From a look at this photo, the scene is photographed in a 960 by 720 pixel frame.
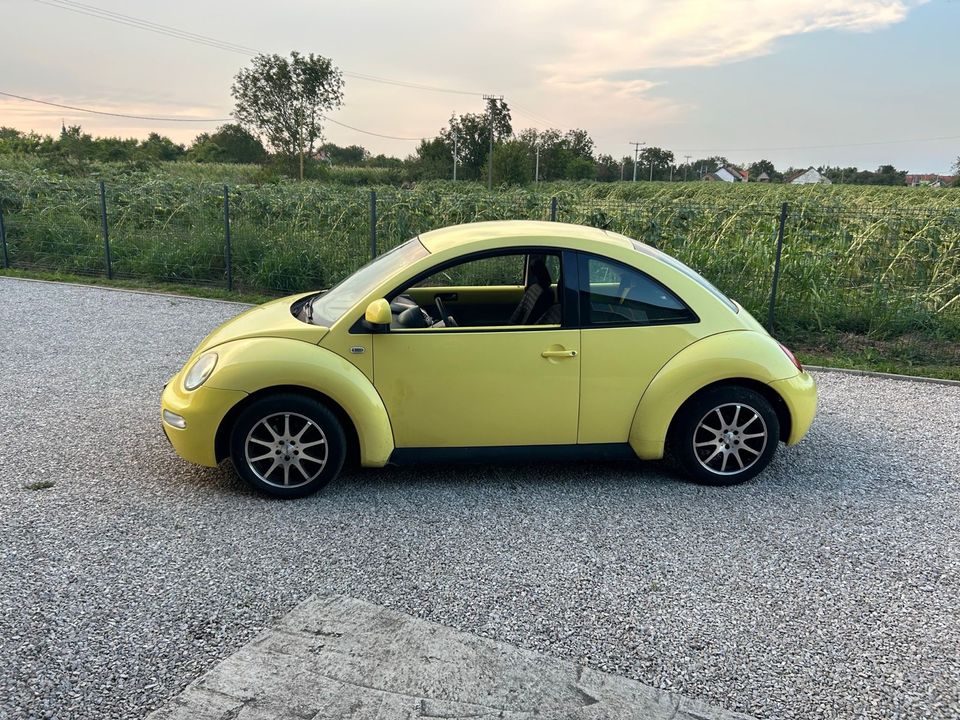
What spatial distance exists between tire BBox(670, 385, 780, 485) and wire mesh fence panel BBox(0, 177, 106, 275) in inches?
510

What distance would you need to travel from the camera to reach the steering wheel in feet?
15.4

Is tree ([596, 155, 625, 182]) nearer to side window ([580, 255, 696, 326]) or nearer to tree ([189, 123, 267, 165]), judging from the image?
tree ([189, 123, 267, 165])

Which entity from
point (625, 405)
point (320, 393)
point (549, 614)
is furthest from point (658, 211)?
point (549, 614)

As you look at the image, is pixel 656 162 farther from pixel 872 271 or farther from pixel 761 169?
pixel 872 271

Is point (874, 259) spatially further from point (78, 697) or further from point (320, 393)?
point (78, 697)

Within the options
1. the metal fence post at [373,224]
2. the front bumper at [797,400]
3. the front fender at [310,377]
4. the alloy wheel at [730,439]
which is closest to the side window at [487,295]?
the front fender at [310,377]

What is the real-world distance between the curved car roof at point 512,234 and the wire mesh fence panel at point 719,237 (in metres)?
5.26

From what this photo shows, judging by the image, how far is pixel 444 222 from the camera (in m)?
11.7

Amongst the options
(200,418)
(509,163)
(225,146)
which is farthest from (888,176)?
(200,418)

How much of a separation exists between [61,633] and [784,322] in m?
8.73

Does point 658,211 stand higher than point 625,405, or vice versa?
point 658,211

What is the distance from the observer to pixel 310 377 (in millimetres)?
4184

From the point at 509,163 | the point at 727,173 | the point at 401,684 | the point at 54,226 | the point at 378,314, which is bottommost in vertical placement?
the point at 401,684

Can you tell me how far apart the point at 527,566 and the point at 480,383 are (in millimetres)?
1163
